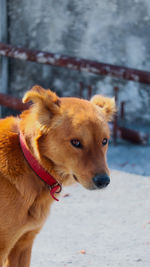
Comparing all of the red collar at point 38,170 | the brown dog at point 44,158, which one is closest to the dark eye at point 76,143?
the brown dog at point 44,158

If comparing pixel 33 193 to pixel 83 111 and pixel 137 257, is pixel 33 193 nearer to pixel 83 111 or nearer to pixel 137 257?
pixel 83 111

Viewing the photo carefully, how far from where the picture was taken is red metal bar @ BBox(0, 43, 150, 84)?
5.98 m

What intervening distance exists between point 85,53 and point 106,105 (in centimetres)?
417

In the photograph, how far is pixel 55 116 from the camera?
9.08 ft

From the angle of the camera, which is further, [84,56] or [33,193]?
[84,56]

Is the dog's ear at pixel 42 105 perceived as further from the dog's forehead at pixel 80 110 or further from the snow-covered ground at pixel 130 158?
the snow-covered ground at pixel 130 158

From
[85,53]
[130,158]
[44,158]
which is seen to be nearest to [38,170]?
[44,158]

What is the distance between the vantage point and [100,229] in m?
4.12

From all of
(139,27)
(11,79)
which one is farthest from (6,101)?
(139,27)

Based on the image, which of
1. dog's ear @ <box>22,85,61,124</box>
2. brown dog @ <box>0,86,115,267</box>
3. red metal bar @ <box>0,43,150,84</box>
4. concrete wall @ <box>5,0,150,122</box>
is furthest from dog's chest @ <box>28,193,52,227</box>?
concrete wall @ <box>5,0,150,122</box>

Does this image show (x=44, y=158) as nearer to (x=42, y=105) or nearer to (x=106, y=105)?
(x=42, y=105)

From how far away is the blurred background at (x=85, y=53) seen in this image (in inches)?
253

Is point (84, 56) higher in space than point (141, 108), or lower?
higher

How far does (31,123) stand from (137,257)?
1513 millimetres
